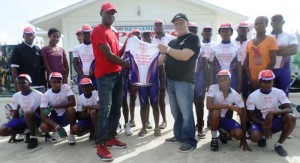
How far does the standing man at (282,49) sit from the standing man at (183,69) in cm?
165

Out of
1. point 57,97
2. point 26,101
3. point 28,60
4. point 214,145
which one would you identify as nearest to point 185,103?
point 214,145

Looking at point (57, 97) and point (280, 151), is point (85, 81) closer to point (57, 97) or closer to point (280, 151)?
point (57, 97)

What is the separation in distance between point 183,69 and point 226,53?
1.15 m

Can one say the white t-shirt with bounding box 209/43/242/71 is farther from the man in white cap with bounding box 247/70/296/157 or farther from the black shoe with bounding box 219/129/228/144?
the black shoe with bounding box 219/129/228/144

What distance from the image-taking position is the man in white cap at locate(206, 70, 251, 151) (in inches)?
163

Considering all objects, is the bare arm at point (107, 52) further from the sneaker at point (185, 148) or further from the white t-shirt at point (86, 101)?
the sneaker at point (185, 148)

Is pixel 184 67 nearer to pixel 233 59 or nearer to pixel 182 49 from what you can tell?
pixel 182 49

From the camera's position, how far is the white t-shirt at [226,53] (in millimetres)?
4777

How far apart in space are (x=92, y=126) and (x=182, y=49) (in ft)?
6.87

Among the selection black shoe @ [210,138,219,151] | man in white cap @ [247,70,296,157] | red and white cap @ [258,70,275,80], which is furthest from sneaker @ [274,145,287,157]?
red and white cap @ [258,70,275,80]

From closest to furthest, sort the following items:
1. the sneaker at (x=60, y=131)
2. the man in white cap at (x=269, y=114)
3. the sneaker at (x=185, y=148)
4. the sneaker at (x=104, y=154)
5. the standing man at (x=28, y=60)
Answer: the sneaker at (x=104, y=154), the man in white cap at (x=269, y=114), the sneaker at (x=185, y=148), the sneaker at (x=60, y=131), the standing man at (x=28, y=60)

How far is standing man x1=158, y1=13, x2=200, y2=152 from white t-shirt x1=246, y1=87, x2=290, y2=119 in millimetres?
957

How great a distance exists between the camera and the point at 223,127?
169 inches

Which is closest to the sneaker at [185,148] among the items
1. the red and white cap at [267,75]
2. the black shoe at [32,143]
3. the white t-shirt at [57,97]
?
the red and white cap at [267,75]
